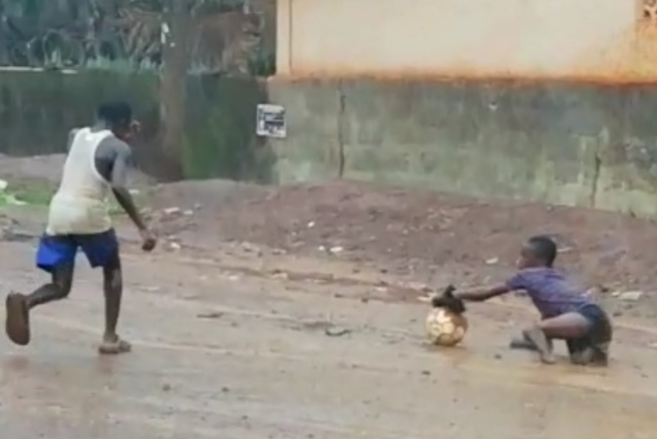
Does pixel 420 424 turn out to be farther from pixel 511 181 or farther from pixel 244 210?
pixel 244 210

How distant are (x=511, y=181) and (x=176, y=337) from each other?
6718 mm

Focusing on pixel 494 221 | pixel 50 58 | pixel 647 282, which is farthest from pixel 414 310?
pixel 50 58

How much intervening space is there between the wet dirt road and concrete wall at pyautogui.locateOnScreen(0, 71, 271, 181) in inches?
293

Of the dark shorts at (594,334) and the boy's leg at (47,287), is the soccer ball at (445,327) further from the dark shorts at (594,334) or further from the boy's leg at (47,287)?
the boy's leg at (47,287)

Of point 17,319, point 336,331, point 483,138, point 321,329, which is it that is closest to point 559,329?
point 336,331

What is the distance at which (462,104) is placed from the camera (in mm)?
17906

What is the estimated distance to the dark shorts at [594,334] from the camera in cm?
1059

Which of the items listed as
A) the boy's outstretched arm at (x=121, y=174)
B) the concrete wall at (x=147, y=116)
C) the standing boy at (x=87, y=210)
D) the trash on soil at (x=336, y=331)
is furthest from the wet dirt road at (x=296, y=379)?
the concrete wall at (x=147, y=116)

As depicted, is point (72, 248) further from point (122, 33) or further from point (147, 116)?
point (122, 33)

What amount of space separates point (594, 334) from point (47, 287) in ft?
10.8

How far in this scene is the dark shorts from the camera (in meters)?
10.6

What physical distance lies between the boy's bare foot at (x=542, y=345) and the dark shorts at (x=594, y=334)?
130 mm

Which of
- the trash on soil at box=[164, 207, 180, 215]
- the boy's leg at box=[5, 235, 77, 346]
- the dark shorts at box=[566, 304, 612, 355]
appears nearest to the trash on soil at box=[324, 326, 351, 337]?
the dark shorts at box=[566, 304, 612, 355]

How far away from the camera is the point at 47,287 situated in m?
10.5
